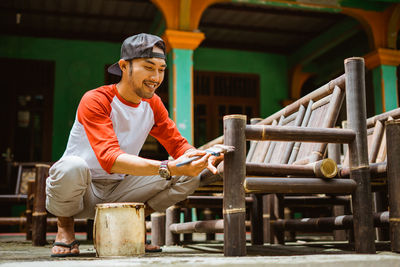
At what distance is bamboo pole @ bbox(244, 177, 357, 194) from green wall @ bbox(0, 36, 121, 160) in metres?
8.37

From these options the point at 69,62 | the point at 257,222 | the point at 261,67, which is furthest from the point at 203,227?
the point at 261,67

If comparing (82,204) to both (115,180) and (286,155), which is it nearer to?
(115,180)

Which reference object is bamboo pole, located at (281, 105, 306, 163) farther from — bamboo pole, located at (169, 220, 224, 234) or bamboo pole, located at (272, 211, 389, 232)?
bamboo pole, located at (169, 220, 224, 234)

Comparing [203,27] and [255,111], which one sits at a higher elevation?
[203,27]

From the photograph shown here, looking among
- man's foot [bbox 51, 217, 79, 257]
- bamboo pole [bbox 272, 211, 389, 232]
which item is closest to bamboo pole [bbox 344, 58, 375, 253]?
bamboo pole [bbox 272, 211, 389, 232]

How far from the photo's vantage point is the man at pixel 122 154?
2.20m

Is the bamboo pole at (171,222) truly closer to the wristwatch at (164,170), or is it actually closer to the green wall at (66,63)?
the wristwatch at (164,170)

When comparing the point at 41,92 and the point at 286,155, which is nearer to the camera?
the point at 286,155

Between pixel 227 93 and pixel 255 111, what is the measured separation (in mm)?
783

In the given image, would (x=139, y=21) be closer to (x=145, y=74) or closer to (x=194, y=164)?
(x=145, y=74)

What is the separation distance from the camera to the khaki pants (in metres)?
2.39

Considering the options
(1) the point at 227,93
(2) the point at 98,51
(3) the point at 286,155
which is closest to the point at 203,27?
(1) the point at 227,93

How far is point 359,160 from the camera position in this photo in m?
2.43

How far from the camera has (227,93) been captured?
11.2 m
